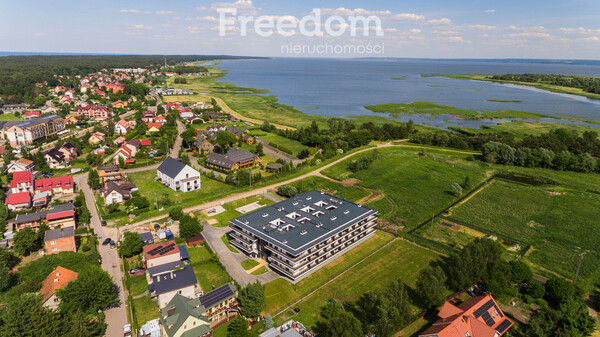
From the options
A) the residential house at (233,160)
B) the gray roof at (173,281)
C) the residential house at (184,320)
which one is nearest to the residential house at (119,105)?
the residential house at (233,160)

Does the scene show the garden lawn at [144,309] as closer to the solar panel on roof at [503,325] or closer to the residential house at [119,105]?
the solar panel on roof at [503,325]

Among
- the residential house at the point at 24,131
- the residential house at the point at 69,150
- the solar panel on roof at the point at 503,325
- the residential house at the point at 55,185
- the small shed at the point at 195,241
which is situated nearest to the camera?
the solar panel on roof at the point at 503,325

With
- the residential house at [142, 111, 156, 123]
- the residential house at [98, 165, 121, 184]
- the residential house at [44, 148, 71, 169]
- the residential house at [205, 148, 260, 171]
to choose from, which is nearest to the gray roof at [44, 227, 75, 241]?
the residential house at [98, 165, 121, 184]

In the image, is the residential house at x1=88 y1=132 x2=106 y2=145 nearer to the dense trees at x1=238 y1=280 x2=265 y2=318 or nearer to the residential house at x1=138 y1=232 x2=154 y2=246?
the residential house at x1=138 y1=232 x2=154 y2=246

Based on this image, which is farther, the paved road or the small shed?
the small shed

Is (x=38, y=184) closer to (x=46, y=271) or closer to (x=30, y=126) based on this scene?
(x=46, y=271)

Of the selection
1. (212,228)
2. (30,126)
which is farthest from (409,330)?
(30,126)
